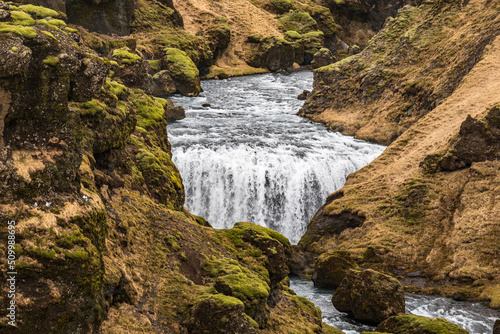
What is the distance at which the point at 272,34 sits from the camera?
60062 millimetres

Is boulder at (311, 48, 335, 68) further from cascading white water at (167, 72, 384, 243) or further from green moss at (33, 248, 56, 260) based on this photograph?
green moss at (33, 248, 56, 260)

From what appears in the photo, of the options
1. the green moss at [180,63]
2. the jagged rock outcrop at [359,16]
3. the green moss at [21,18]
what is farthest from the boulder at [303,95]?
the green moss at [21,18]

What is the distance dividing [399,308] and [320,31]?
53.2 m

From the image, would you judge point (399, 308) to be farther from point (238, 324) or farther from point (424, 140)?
point (424, 140)

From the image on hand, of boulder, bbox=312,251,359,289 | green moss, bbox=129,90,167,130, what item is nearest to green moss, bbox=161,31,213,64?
green moss, bbox=129,90,167,130

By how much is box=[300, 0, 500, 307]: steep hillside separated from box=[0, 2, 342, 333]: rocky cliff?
653 centimetres

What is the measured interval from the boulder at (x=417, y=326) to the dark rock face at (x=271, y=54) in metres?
45.1

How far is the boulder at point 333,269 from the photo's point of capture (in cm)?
1677

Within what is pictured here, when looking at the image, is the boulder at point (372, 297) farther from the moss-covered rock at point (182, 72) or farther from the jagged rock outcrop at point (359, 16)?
the jagged rock outcrop at point (359, 16)

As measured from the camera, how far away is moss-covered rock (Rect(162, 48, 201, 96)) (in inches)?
1615

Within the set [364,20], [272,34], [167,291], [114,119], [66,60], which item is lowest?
[167,291]

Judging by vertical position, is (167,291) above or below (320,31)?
below

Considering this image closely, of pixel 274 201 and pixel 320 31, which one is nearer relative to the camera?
pixel 274 201

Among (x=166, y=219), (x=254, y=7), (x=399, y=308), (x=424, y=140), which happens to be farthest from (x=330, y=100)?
(x=254, y=7)
